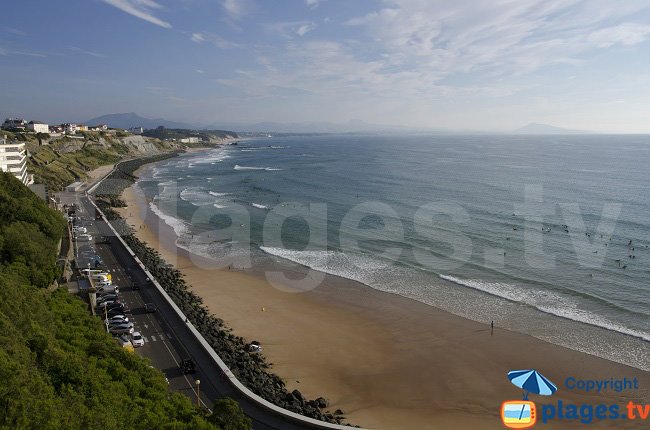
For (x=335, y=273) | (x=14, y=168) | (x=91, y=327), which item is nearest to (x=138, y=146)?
(x=14, y=168)

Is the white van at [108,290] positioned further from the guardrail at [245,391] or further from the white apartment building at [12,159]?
the white apartment building at [12,159]

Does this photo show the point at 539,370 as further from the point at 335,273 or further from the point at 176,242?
the point at 176,242

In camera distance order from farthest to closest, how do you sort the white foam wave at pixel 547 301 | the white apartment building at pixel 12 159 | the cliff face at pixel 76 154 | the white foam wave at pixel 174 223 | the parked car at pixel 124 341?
the cliff face at pixel 76 154, the white apartment building at pixel 12 159, the white foam wave at pixel 174 223, the white foam wave at pixel 547 301, the parked car at pixel 124 341

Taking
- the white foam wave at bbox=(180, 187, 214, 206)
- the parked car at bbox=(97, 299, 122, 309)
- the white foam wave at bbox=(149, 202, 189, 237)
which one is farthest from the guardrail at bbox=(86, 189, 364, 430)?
the white foam wave at bbox=(180, 187, 214, 206)

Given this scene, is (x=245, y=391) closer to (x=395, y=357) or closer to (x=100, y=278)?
(x=395, y=357)

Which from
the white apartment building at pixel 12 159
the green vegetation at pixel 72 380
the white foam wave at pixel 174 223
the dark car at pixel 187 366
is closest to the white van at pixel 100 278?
the green vegetation at pixel 72 380

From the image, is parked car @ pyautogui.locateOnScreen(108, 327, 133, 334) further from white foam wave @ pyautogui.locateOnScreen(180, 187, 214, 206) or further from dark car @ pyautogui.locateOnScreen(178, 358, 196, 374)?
white foam wave @ pyautogui.locateOnScreen(180, 187, 214, 206)

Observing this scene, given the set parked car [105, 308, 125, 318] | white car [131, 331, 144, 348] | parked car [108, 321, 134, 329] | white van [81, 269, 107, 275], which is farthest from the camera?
white van [81, 269, 107, 275]
